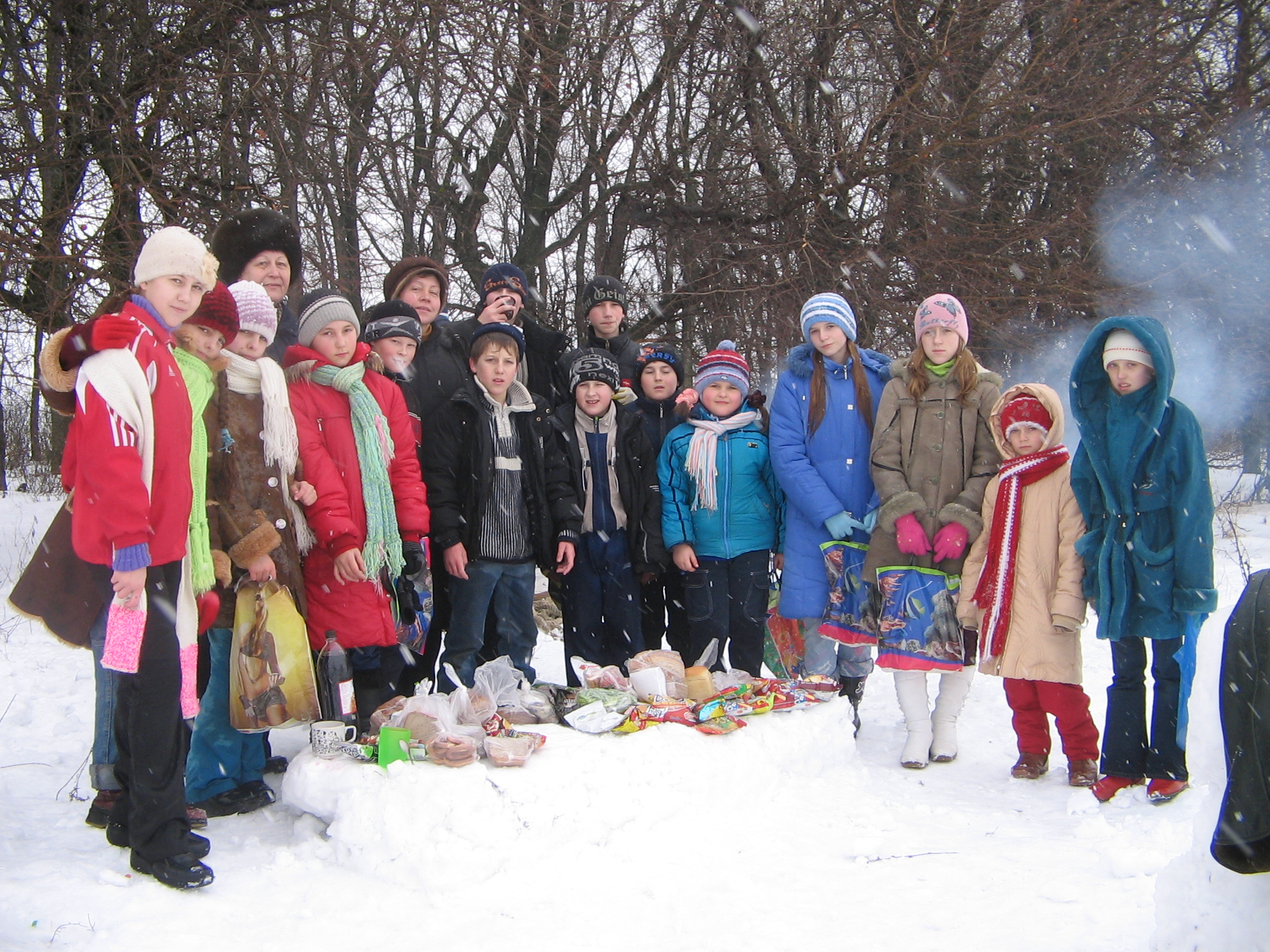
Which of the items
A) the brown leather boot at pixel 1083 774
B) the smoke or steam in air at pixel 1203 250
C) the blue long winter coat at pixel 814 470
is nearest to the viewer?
the brown leather boot at pixel 1083 774

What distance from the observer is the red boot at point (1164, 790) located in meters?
3.30

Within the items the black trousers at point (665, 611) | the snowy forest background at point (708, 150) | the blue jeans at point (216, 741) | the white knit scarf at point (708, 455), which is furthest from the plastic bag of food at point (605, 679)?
the snowy forest background at point (708, 150)

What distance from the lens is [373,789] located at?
2.81 metres

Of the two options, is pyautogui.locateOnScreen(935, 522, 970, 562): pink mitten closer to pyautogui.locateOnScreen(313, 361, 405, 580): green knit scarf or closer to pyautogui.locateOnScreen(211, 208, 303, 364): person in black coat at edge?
pyautogui.locateOnScreen(313, 361, 405, 580): green knit scarf

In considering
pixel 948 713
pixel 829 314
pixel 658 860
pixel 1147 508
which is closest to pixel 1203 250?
pixel 829 314

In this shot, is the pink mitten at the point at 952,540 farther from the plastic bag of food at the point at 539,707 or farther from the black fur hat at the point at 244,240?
the black fur hat at the point at 244,240

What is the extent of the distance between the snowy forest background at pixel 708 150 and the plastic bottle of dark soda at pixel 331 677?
2.75 meters

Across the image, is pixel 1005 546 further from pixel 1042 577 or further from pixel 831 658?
pixel 831 658

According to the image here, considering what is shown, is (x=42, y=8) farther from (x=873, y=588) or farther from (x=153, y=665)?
(x=873, y=588)

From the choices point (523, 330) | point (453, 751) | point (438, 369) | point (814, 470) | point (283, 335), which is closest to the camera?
point (453, 751)

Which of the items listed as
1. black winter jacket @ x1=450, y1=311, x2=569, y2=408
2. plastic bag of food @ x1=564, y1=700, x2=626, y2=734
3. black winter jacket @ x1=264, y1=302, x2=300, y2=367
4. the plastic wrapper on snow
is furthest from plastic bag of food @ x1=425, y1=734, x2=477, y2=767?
black winter jacket @ x1=450, y1=311, x2=569, y2=408

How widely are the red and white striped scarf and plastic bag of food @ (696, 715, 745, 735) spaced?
109cm

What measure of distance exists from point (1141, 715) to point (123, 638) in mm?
3397

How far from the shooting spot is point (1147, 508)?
3.45 meters
